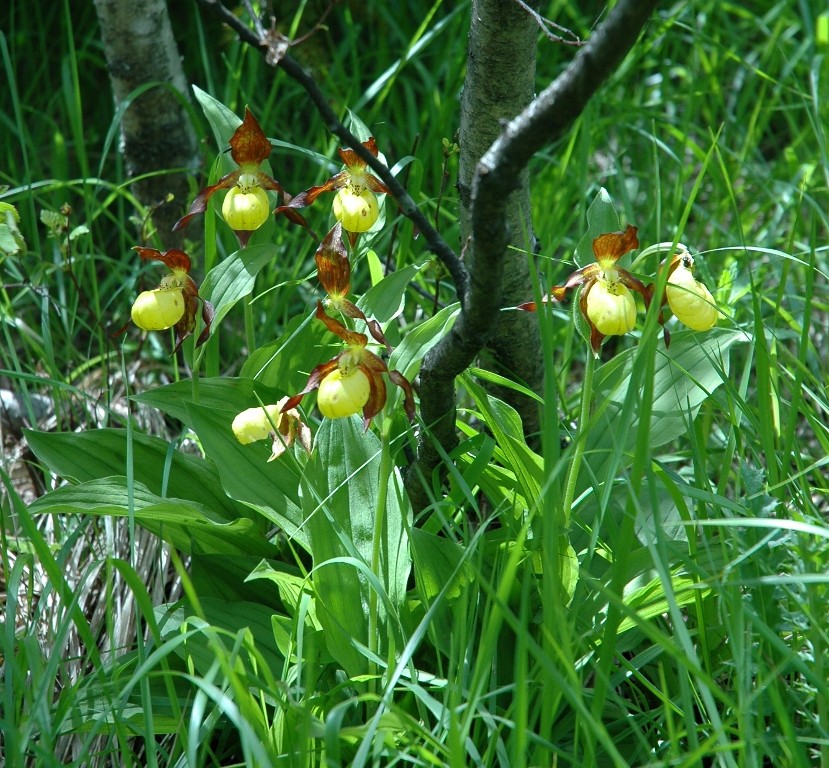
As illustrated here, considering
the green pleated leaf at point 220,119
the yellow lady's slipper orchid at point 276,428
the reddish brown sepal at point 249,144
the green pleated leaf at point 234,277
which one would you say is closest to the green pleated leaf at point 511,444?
the yellow lady's slipper orchid at point 276,428

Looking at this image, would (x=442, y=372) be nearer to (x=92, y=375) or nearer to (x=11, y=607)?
(x=11, y=607)

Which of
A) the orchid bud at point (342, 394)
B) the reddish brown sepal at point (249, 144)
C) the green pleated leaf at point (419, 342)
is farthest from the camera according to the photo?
the reddish brown sepal at point (249, 144)

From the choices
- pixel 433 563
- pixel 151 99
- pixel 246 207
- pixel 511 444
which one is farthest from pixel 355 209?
pixel 151 99

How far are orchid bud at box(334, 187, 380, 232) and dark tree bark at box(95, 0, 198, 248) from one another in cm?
67

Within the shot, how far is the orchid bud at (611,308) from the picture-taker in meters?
0.98

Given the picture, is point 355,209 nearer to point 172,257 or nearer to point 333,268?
point 333,268

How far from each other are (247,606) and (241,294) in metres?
0.43

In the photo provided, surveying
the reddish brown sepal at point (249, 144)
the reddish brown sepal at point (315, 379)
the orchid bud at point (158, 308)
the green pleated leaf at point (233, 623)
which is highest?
the reddish brown sepal at point (249, 144)

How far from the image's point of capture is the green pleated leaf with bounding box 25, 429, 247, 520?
1.18m

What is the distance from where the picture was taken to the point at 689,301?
1.00 meters

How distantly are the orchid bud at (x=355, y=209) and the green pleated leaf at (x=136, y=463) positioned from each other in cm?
41

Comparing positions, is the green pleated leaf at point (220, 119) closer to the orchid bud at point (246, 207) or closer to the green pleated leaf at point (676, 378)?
the orchid bud at point (246, 207)

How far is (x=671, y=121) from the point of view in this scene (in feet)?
7.01

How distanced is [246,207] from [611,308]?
1.80 feet
